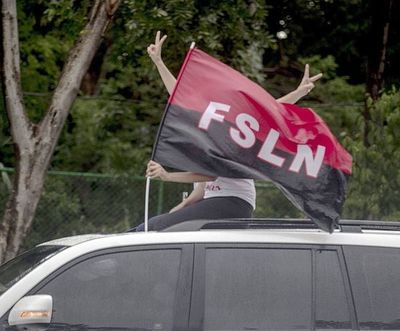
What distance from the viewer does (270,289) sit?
5.28 m

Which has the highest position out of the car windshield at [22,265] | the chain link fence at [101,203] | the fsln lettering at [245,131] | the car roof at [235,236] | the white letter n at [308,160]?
the fsln lettering at [245,131]

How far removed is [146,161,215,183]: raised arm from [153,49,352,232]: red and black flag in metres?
0.18

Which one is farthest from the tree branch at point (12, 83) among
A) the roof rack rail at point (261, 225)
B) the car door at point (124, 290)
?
the car door at point (124, 290)

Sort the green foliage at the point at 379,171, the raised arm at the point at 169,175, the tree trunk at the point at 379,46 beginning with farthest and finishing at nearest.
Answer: the tree trunk at the point at 379,46 < the green foliage at the point at 379,171 < the raised arm at the point at 169,175

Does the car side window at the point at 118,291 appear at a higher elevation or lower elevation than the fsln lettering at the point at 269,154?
lower

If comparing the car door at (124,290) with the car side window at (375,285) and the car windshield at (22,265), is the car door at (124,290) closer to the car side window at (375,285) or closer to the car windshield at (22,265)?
the car windshield at (22,265)

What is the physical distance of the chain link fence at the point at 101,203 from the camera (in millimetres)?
11961

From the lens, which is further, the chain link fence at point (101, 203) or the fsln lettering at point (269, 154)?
→ the chain link fence at point (101, 203)

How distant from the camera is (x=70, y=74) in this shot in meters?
8.67

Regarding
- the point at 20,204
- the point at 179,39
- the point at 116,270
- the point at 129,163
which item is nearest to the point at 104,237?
the point at 116,270

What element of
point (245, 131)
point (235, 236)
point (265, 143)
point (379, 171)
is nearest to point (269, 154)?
point (265, 143)

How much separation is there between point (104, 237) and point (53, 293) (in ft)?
1.31

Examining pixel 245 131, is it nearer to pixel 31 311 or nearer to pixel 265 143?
pixel 265 143

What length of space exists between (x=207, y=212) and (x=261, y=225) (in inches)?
21.0
